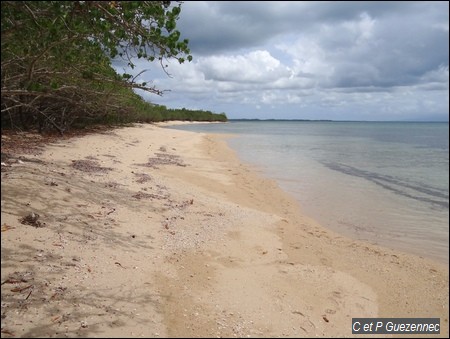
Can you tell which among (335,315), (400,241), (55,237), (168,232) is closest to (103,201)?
(168,232)

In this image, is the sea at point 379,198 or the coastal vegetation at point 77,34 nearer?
the coastal vegetation at point 77,34

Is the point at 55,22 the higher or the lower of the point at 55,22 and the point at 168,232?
the higher

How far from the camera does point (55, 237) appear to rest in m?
4.75

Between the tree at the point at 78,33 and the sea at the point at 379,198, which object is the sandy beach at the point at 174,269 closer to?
the sea at the point at 379,198

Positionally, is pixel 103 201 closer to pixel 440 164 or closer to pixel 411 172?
pixel 411 172

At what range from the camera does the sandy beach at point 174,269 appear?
3.54 metres

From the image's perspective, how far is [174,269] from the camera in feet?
15.8

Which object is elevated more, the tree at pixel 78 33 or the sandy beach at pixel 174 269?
the tree at pixel 78 33

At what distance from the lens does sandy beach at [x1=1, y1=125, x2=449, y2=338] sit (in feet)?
11.6

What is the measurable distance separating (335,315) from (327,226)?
4.37 meters

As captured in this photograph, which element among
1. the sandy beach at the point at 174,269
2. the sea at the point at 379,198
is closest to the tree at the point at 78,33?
the sandy beach at the point at 174,269

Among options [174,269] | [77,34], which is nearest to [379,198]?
[174,269]

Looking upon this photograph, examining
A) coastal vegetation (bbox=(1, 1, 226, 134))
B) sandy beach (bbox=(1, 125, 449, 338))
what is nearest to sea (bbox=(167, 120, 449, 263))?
sandy beach (bbox=(1, 125, 449, 338))

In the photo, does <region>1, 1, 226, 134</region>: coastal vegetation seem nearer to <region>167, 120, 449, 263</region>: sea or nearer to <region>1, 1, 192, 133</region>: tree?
<region>1, 1, 192, 133</region>: tree
